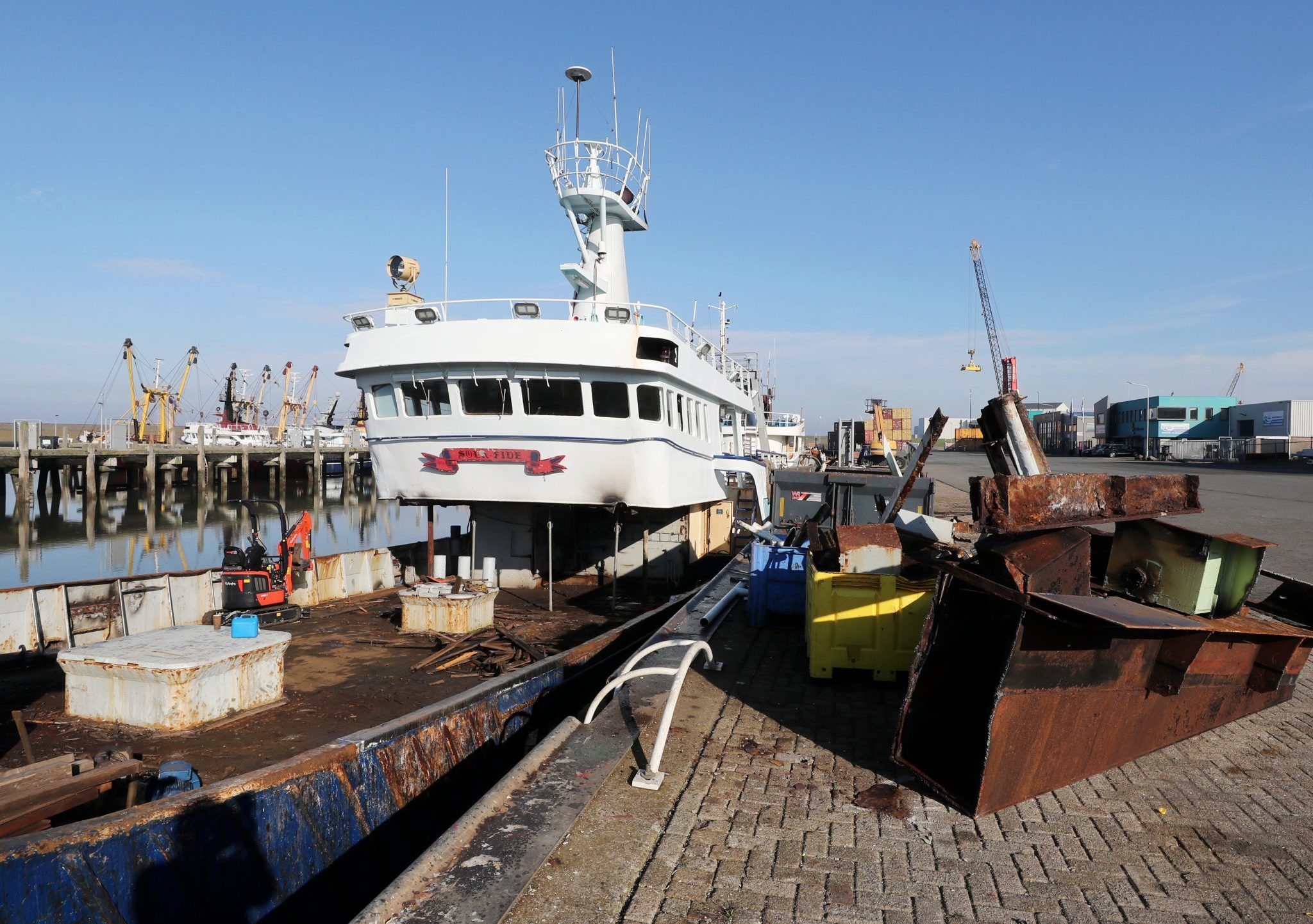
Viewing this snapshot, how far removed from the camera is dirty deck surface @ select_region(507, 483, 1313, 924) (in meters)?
3.49

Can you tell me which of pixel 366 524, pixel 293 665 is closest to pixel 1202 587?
pixel 293 665

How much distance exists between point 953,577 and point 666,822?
2241 mm

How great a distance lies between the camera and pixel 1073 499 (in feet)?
16.7

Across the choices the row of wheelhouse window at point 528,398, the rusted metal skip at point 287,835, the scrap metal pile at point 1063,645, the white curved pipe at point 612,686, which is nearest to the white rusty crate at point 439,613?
the row of wheelhouse window at point 528,398

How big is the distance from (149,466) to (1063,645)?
58.0 meters

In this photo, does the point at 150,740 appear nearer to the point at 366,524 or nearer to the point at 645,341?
the point at 645,341

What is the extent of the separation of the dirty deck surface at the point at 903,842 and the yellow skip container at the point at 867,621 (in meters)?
0.98

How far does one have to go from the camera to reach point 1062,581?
5.01 meters

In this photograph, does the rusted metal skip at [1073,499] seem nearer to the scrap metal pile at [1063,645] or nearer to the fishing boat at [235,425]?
the scrap metal pile at [1063,645]

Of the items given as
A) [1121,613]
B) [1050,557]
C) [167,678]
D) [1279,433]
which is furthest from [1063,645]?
[1279,433]

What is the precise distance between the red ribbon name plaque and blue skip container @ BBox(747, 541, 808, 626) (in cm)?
485

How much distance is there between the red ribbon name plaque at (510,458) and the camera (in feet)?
42.7

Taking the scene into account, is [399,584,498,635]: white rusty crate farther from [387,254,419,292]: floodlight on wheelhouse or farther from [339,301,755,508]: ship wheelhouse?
[387,254,419,292]: floodlight on wheelhouse

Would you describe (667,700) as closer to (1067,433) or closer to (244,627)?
(244,627)
